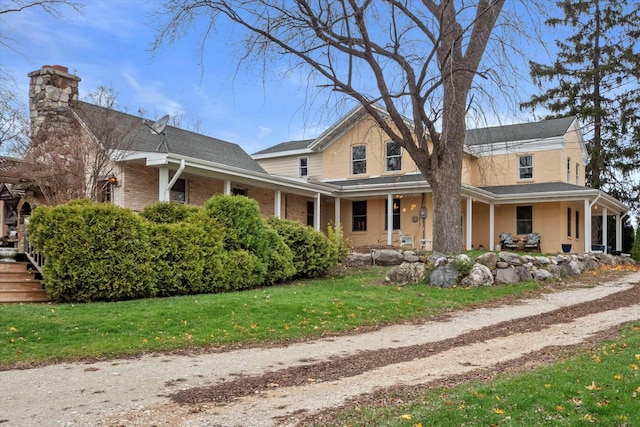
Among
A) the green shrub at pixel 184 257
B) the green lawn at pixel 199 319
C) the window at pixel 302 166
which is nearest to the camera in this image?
the green lawn at pixel 199 319

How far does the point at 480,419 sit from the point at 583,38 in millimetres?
37222

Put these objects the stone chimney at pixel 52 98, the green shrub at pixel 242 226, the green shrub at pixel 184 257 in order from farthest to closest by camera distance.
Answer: the stone chimney at pixel 52 98 < the green shrub at pixel 242 226 < the green shrub at pixel 184 257

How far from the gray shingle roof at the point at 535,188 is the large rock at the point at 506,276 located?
10.2 meters

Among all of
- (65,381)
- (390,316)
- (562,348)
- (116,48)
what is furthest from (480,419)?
(116,48)

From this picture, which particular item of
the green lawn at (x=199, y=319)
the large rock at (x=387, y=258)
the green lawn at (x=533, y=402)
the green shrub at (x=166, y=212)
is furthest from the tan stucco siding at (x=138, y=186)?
the green lawn at (x=533, y=402)

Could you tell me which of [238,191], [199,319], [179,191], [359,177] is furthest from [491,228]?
[199,319]

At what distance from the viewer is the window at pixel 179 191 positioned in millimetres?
18000

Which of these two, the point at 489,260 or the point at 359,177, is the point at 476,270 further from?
the point at 359,177

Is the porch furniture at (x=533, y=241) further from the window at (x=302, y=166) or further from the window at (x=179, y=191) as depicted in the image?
the window at (x=179, y=191)

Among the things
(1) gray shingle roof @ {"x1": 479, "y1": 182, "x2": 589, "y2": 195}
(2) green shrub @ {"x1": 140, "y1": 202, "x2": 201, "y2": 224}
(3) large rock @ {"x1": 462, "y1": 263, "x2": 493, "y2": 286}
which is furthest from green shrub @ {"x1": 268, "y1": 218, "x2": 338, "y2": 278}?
(1) gray shingle roof @ {"x1": 479, "y1": 182, "x2": 589, "y2": 195}

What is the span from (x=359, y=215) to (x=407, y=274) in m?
11.1

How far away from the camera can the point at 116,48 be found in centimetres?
1421

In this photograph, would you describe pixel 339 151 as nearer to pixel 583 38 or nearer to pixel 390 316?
pixel 390 316

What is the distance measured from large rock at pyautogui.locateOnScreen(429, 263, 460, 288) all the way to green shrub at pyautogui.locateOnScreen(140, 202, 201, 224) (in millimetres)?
5846
